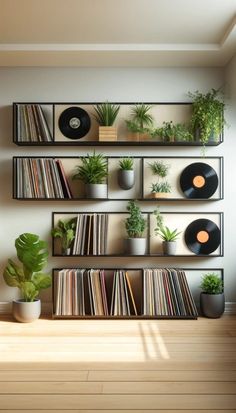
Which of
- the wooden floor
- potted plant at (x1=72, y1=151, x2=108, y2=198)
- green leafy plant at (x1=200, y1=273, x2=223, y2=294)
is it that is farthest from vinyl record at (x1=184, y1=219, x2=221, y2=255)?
potted plant at (x1=72, y1=151, x2=108, y2=198)

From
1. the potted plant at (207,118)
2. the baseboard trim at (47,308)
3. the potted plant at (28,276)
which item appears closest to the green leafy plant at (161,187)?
the potted plant at (207,118)

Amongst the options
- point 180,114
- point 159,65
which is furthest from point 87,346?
point 159,65

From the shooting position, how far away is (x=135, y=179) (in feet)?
14.3

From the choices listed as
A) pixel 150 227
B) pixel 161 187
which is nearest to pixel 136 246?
pixel 150 227

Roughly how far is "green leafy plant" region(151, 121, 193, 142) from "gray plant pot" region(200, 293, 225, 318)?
1.48 m

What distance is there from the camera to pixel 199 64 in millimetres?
4309

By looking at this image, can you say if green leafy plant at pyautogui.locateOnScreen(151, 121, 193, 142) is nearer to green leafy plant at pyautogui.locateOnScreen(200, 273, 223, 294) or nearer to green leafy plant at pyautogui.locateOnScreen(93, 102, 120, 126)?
green leafy plant at pyautogui.locateOnScreen(93, 102, 120, 126)

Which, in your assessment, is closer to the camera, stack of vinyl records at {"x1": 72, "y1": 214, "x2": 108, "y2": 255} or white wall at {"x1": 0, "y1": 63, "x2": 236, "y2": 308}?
stack of vinyl records at {"x1": 72, "y1": 214, "x2": 108, "y2": 255}

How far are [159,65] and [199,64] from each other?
1.27 ft

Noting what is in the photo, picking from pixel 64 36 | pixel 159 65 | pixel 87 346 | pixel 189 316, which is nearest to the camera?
pixel 87 346

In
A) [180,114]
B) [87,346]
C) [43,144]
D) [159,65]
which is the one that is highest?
[159,65]

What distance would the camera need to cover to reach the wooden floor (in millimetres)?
2293

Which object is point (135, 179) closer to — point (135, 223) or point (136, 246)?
point (135, 223)

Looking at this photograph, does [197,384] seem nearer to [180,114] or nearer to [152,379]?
[152,379]
